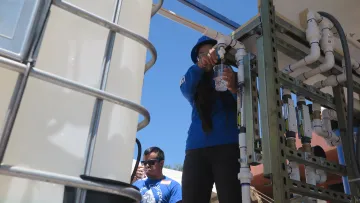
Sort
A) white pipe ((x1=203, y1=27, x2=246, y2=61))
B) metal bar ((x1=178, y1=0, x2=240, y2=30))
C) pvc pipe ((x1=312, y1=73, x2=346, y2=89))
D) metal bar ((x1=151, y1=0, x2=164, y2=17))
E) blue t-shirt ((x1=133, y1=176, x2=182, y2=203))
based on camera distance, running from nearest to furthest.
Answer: metal bar ((x1=151, y1=0, x2=164, y2=17))
white pipe ((x1=203, y1=27, x2=246, y2=61))
pvc pipe ((x1=312, y1=73, x2=346, y2=89))
metal bar ((x1=178, y1=0, x2=240, y2=30))
blue t-shirt ((x1=133, y1=176, x2=182, y2=203))

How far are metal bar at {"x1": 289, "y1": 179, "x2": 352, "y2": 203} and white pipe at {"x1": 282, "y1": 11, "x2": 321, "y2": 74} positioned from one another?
56cm

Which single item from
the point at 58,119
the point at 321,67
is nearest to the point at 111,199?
the point at 58,119

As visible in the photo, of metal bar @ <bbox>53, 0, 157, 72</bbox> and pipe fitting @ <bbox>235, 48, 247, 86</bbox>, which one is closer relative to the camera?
metal bar @ <bbox>53, 0, 157, 72</bbox>

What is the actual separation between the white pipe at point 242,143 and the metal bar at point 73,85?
26.9 inches

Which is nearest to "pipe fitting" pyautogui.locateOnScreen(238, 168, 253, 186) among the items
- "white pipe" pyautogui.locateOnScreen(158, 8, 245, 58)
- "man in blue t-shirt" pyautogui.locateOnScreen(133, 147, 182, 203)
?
"white pipe" pyautogui.locateOnScreen(158, 8, 245, 58)

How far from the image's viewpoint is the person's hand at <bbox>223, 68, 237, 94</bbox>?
5.11 ft

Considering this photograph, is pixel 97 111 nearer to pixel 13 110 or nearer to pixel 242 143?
pixel 13 110

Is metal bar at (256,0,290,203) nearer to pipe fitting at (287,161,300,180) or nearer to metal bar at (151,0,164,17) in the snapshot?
pipe fitting at (287,161,300,180)

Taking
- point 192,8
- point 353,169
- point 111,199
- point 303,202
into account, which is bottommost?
point 111,199

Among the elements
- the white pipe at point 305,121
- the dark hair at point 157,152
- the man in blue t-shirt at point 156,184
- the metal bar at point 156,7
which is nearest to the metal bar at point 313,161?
the white pipe at point 305,121

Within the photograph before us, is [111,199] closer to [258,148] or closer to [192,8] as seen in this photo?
[258,148]

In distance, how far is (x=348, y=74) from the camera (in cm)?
158

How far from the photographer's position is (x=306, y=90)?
1571 mm

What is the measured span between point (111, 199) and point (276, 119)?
0.83 metres
